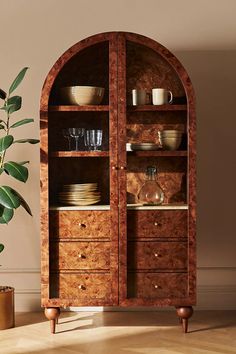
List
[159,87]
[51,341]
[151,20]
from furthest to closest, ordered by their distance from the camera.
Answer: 1. [151,20]
2. [159,87]
3. [51,341]

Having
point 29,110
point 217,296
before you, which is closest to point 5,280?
point 29,110

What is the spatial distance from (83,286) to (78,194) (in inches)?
21.5

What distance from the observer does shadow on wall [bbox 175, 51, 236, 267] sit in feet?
14.7

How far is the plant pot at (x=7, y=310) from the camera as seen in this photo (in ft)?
13.3

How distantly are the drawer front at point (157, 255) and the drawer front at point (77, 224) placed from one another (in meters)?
0.20

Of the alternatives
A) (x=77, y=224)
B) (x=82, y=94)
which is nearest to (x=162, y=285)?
(x=77, y=224)

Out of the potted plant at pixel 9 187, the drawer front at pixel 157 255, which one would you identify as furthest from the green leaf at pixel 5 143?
the drawer front at pixel 157 255

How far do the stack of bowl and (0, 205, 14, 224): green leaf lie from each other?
1002 mm

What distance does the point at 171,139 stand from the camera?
13.2 feet

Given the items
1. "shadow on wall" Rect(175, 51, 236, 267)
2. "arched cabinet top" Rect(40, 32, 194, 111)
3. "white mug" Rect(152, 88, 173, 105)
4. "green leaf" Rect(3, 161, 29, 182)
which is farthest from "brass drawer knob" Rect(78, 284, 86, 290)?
"white mug" Rect(152, 88, 173, 105)

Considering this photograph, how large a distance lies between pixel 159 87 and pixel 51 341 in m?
1.67

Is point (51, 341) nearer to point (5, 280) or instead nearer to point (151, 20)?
point (5, 280)

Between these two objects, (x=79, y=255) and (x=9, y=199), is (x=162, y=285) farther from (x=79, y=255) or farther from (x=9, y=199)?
(x=9, y=199)

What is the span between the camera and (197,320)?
13.9 feet
